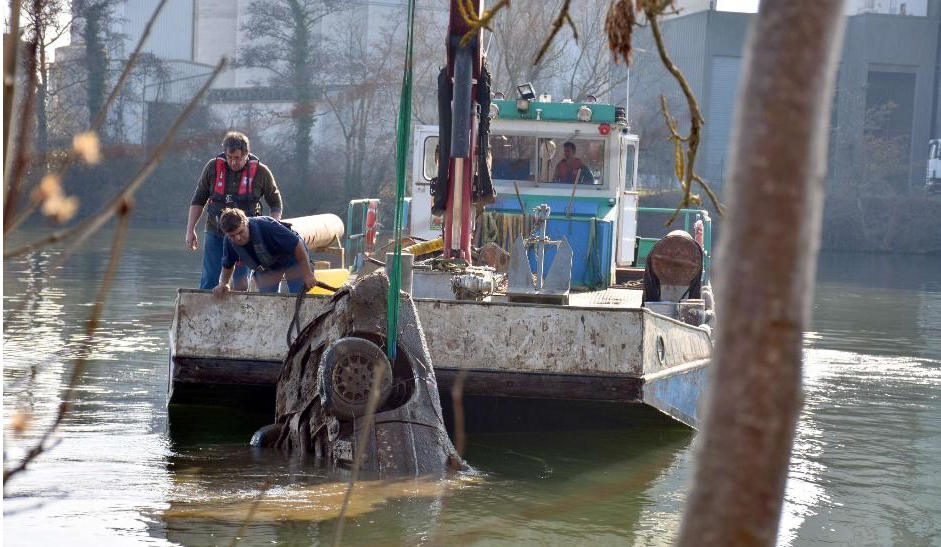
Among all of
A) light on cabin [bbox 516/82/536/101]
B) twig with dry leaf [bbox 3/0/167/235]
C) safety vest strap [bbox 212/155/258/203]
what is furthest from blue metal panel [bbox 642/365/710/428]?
twig with dry leaf [bbox 3/0/167/235]

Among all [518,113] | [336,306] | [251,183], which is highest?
[518,113]

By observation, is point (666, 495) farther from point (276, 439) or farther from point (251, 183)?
point (251, 183)

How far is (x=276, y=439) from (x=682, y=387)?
3.13 meters

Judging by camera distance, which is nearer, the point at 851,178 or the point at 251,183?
the point at 251,183

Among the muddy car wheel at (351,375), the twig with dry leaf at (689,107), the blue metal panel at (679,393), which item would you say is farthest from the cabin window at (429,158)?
the twig with dry leaf at (689,107)

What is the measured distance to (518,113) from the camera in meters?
13.1

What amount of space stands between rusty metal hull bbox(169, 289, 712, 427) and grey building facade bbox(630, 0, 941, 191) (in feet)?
124

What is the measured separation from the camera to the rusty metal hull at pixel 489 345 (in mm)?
8414

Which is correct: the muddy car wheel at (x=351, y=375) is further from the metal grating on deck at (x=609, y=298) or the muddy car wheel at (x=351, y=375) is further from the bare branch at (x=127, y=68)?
the bare branch at (x=127, y=68)

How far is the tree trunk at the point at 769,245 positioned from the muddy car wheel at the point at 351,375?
5.67 m

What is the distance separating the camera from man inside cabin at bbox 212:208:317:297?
834 cm

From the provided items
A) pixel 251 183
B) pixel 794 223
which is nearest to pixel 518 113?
pixel 251 183

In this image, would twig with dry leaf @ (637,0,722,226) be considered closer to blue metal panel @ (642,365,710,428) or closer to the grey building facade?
blue metal panel @ (642,365,710,428)

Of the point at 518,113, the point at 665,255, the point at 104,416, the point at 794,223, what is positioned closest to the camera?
the point at 794,223
